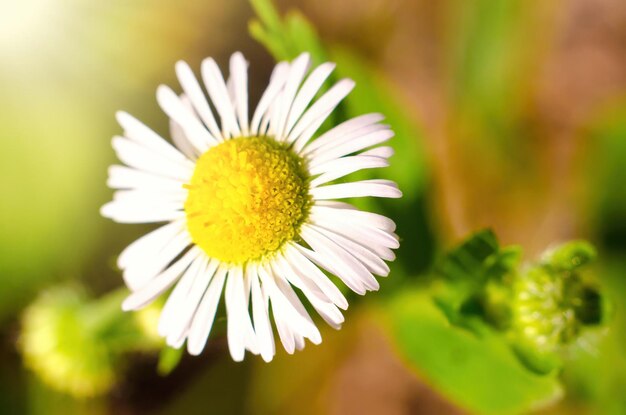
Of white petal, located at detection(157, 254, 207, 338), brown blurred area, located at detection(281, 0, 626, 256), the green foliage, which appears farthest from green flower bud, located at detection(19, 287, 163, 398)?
brown blurred area, located at detection(281, 0, 626, 256)

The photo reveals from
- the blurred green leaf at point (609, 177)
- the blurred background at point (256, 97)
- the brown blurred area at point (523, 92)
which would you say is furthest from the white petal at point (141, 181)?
the blurred green leaf at point (609, 177)

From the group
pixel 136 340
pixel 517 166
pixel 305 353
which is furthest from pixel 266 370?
pixel 517 166

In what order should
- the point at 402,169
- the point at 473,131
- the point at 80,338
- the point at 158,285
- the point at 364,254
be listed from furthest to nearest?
the point at 473,131, the point at 80,338, the point at 402,169, the point at 158,285, the point at 364,254

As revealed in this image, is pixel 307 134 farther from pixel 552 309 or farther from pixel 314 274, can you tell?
pixel 552 309

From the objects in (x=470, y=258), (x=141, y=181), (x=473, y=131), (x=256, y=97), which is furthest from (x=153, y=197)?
(x=473, y=131)

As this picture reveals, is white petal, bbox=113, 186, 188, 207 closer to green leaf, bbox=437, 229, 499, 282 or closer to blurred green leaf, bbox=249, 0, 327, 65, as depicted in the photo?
blurred green leaf, bbox=249, 0, 327, 65

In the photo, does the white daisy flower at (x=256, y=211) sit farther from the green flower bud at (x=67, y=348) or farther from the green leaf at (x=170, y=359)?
the green flower bud at (x=67, y=348)

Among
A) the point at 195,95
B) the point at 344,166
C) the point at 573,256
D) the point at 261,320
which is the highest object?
the point at 195,95
